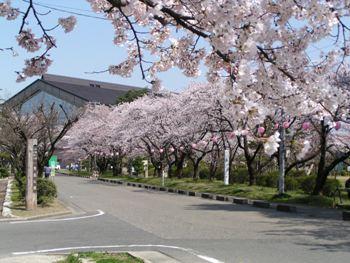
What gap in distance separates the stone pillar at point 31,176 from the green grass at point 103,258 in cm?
1001

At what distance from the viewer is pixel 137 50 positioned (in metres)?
6.92

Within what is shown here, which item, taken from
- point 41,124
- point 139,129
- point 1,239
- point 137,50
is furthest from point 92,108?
point 137,50

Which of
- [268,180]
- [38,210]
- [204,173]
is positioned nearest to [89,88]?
[204,173]

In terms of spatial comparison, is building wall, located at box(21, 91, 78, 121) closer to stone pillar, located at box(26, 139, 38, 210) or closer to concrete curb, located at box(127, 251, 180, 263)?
stone pillar, located at box(26, 139, 38, 210)

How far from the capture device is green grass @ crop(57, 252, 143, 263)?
7.84 meters

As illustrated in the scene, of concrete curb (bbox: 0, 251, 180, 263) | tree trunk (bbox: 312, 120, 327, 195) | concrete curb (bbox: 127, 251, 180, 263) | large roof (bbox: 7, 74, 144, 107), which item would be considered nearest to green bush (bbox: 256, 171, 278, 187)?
tree trunk (bbox: 312, 120, 327, 195)

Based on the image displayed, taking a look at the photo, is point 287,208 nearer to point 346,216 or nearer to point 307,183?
point 346,216

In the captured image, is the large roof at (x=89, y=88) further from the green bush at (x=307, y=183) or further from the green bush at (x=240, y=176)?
the green bush at (x=307, y=183)

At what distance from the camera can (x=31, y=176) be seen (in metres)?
17.9

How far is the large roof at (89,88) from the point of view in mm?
110312

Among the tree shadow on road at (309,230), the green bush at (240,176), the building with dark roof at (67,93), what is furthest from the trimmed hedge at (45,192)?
the building with dark roof at (67,93)

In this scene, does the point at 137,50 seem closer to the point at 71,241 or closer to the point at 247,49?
the point at 247,49

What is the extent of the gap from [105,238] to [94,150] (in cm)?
4854

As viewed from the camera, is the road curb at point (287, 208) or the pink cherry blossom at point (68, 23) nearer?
the pink cherry blossom at point (68, 23)
